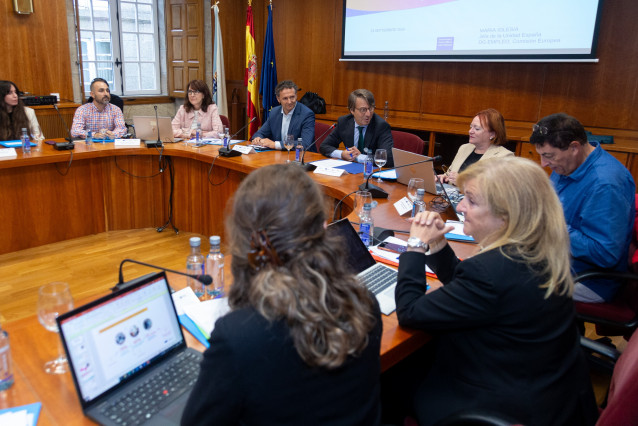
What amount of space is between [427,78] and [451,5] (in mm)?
808

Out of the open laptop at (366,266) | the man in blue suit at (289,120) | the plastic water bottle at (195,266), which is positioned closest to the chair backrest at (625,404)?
the open laptop at (366,266)

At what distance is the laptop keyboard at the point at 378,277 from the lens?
161 cm

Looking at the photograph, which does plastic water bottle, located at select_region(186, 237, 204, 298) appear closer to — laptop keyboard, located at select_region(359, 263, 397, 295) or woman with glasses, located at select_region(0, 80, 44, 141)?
laptop keyboard, located at select_region(359, 263, 397, 295)

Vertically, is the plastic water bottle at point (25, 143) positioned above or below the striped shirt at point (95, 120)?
below

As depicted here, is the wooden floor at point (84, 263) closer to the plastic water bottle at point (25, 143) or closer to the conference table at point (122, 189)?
the conference table at point (122, 189)

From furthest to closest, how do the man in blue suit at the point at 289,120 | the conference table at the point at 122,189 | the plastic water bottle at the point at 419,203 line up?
1. the man in blue suit at the point at 289,120
2. the conference table at the point at 122,189
3. the plastic water bottle at the point at 419,203

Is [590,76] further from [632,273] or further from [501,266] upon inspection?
[501,266]

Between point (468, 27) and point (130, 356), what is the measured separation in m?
4.75

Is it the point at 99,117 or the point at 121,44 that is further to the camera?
the point at 121,44

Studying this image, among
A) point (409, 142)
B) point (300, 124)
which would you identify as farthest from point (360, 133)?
point (300, 124)

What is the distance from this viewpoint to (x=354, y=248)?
1.75m

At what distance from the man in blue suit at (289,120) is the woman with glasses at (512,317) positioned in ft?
9.70

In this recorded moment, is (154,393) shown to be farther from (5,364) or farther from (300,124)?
(300,124)

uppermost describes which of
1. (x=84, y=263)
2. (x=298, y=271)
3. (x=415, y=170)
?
(x=298, y=271)
